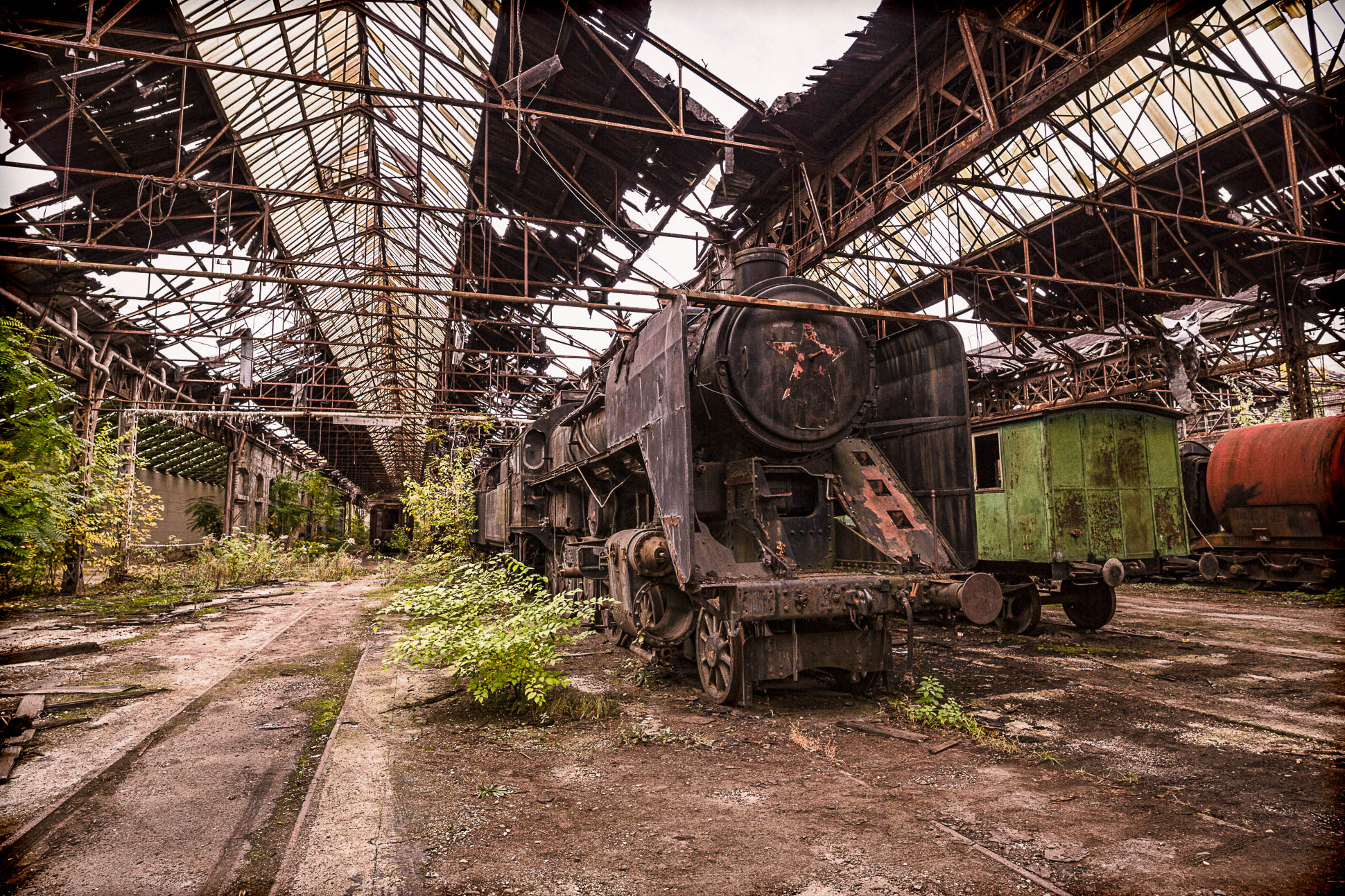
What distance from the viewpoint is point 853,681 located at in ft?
18.1

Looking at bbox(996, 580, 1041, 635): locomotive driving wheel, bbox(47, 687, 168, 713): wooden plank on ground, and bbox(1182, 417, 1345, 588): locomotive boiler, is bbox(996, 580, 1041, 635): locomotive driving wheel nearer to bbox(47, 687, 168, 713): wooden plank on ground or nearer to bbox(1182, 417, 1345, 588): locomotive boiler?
bbox(1182, 417, 1345, 588): locomotive boiler

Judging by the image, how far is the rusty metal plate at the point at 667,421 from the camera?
15.7ft

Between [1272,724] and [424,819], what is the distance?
5615 mm

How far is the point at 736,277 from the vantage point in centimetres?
629

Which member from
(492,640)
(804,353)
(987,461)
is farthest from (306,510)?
(804,353)

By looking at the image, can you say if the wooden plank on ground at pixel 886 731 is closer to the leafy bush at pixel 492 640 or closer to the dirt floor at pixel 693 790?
the dirt floor at pixel 693 790

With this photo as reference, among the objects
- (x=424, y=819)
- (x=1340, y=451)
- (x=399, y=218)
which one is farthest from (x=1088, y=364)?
(x=424, y=819)

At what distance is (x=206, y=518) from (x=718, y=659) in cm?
2246

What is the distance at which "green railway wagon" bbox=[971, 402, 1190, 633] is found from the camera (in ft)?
29.2

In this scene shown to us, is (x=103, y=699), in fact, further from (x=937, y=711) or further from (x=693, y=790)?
(x=937, y=711)

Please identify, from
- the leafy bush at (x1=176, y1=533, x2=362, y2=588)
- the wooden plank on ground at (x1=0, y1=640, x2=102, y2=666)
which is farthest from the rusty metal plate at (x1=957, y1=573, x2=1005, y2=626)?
the leafy bush at (x1=176, y1=533, x2=362, y2=588)

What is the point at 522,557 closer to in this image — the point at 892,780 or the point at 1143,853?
the point at 892,780

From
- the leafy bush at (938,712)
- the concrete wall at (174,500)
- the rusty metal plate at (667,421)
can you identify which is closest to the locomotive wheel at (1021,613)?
the leafy bush at (938,712)

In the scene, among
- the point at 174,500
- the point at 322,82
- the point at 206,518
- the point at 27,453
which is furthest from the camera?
the point at 206,518
